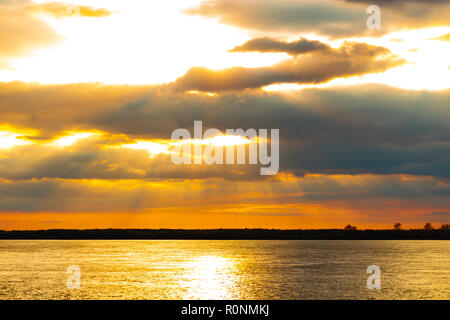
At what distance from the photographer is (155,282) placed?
80250 mm

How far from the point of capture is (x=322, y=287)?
242ft

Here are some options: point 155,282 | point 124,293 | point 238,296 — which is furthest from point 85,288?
point 238,296

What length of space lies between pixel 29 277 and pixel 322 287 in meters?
48.7
